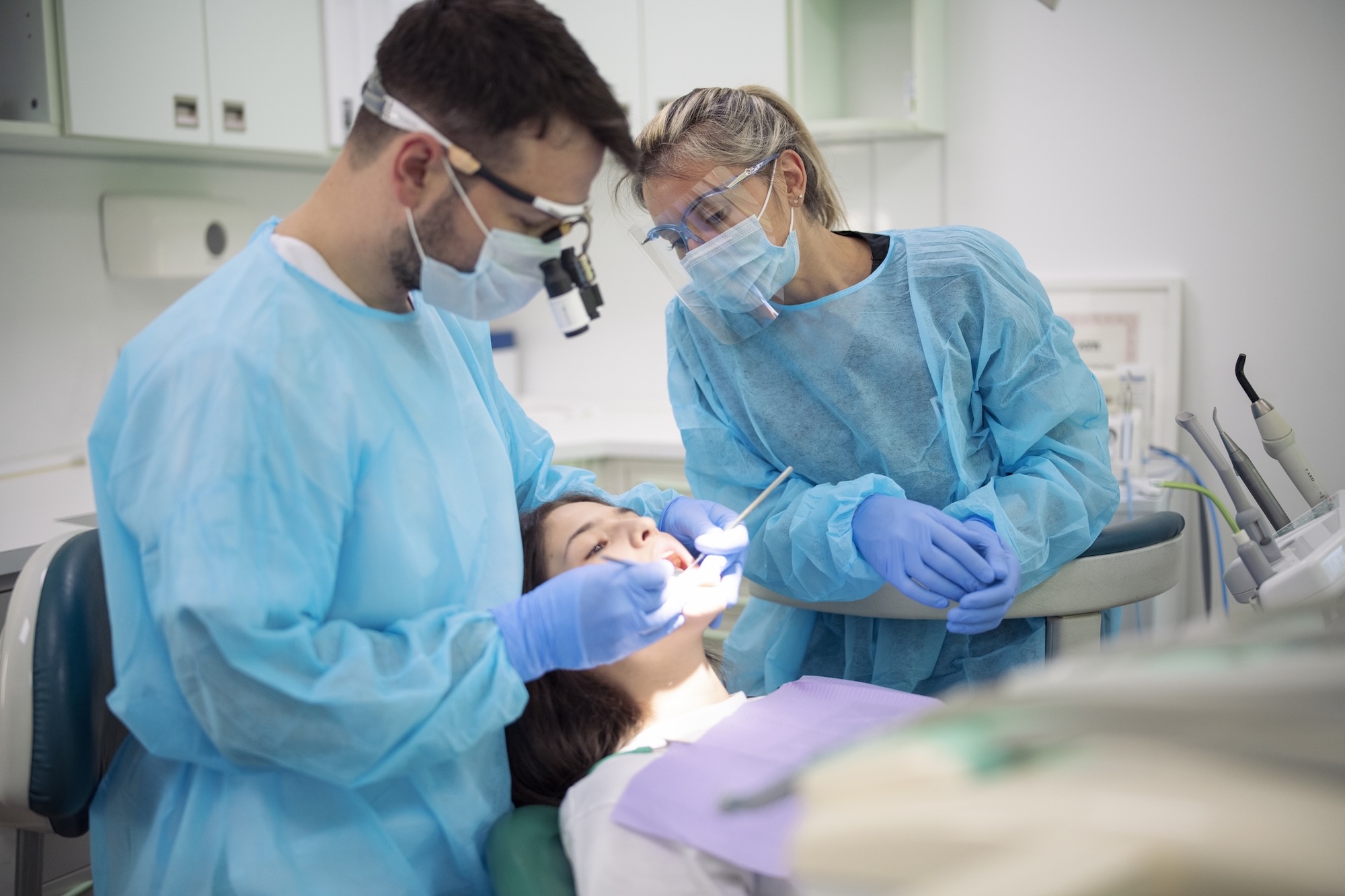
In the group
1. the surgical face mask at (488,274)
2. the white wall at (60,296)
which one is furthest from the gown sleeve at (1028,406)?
the white wall at (60,296)

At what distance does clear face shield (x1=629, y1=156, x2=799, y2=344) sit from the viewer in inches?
55.0

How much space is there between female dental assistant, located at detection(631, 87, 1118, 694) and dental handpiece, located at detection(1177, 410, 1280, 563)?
0.41 feet

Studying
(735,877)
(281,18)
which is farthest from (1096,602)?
(281,18)

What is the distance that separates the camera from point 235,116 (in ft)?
8.40

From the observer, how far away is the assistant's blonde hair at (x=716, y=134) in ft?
4.62

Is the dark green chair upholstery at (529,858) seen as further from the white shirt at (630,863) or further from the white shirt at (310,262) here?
the white shirt at (310,262)

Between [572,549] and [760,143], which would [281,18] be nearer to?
[760,143]

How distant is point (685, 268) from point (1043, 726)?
94 centimetres

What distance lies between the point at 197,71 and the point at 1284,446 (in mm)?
2351

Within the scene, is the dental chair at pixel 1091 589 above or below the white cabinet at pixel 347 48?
below

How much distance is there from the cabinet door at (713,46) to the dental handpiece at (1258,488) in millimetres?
1521

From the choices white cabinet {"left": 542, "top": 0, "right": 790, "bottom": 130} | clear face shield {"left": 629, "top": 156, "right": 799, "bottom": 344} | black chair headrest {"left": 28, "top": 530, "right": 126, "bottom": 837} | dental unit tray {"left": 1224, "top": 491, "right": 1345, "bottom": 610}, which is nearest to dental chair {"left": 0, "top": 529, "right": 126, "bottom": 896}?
black chair headrest {"left": 28, "top": 530, "right": 126, "bottom": 837}

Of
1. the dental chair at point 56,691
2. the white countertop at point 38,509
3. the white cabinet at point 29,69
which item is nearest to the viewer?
the dental chair at point 56,691

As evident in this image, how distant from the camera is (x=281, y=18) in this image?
2.64m
